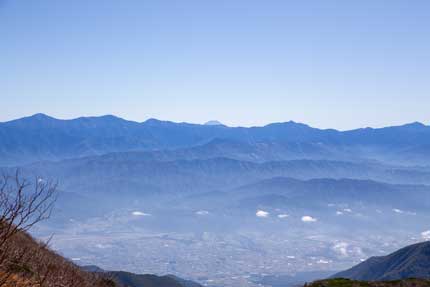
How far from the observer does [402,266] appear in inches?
6526

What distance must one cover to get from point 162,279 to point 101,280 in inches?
4885

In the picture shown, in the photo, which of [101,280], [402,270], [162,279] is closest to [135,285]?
[162,279]

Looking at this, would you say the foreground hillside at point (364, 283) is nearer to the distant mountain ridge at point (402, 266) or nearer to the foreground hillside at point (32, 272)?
→ the foreground hillside at point (32, 272)

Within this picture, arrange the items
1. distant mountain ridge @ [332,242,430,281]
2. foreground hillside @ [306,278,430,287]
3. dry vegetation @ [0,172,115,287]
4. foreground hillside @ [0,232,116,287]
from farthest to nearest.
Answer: distant mountain ridge @ [332,242,430,281] → foreground hillside @ [306,278,430,287] → foreground hillside @ [0,232,116,287] → dry vegetation @ [0,172,115,287]

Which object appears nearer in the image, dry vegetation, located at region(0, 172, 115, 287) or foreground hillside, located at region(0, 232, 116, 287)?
dry vegetation, located at region(0, 172, 115, 287)

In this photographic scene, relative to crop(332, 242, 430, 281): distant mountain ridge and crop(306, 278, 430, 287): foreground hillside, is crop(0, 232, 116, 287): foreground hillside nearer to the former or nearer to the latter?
crop(306, 278, 430, 287): foreground hillside

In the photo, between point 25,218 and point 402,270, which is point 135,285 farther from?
point 25,218

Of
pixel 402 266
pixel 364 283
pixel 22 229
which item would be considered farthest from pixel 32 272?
pixel 402 266

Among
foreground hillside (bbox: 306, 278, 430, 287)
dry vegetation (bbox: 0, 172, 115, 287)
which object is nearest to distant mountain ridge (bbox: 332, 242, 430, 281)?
foreground hillside (bbox: 306, 278, 430, 287)

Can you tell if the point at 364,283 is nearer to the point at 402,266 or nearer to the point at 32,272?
the point at 32,272

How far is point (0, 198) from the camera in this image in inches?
349

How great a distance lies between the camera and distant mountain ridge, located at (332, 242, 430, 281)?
156m

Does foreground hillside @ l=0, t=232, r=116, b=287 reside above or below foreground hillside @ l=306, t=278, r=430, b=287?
below

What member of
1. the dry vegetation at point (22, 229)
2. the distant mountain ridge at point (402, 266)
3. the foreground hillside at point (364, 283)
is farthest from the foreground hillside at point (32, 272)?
the distant mountain ridge at point (402, 266)
